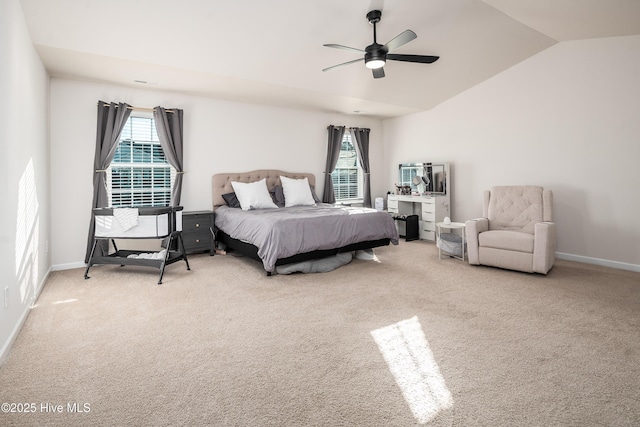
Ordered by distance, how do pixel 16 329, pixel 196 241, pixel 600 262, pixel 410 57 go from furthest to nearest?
pixel 196 241
pixel 600 262
pixel 410 57
pixel 16 329

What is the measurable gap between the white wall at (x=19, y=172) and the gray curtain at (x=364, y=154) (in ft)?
16.6

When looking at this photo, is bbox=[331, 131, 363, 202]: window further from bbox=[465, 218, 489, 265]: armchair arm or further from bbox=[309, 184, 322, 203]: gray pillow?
bbox=[465, 218, 489, 265]: armchair arm

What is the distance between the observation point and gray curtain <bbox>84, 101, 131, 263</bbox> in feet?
14.6

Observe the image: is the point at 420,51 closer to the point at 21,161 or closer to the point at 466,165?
the point at 466,165

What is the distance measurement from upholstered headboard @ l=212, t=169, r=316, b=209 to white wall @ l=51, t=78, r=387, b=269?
110mm

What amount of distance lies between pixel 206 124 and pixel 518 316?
4.89 metres

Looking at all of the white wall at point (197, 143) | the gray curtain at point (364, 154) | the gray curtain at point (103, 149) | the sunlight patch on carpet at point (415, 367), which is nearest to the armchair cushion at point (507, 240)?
the sunlight patch on carpet at point (415, 367)

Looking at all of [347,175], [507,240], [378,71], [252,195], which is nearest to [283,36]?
[378,71]

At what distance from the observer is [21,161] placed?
9.09ft

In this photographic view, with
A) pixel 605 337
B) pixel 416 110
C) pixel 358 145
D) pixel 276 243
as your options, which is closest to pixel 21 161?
pixel 276 243

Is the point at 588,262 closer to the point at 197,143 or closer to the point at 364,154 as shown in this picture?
the point at 364,154

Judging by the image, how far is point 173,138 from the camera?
503 cm

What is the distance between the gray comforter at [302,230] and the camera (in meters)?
3.75

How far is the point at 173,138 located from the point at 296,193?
2.05 metres
